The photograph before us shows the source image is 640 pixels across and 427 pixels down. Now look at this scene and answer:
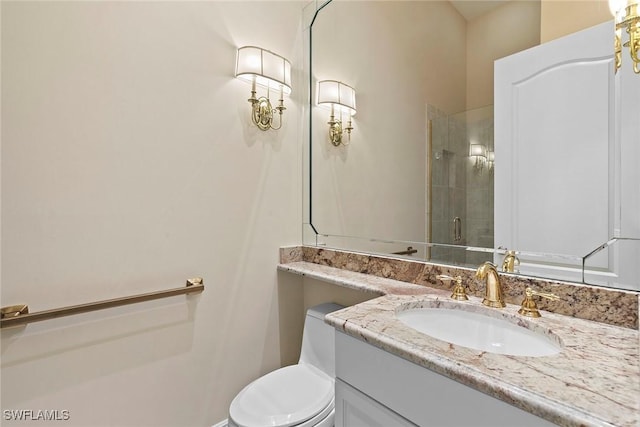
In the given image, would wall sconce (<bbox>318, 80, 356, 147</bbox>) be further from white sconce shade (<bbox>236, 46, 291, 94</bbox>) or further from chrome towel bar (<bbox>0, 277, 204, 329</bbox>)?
chrome towel bar (<bbox>0, 277, 204, 329</bbox>)

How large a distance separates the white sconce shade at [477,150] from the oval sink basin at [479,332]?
548mm

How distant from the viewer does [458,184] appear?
1.15 m

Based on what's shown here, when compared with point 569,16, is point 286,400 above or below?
below

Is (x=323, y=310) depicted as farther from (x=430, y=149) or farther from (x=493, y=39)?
(x=493, y=39)

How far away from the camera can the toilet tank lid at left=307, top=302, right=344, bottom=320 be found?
59.0 inches

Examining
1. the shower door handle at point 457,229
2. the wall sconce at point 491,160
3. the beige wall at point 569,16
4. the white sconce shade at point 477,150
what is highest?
the beige wall at point 569,16

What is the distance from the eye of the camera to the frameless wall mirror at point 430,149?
968mm

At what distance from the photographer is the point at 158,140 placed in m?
1.25

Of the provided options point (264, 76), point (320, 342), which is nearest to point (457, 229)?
point (320, 342)

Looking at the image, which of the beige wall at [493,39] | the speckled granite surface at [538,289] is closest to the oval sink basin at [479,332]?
the speckled granite surface at [538,289]

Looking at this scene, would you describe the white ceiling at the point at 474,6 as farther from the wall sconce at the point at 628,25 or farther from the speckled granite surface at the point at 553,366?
the speckled granite surface at the point at 553,366

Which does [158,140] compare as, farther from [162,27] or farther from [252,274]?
[252,274]

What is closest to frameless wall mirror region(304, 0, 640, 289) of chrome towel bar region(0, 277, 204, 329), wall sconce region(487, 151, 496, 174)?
wall sconce region(487, 151, 496, 174)

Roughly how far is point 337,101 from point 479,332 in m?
1.32
